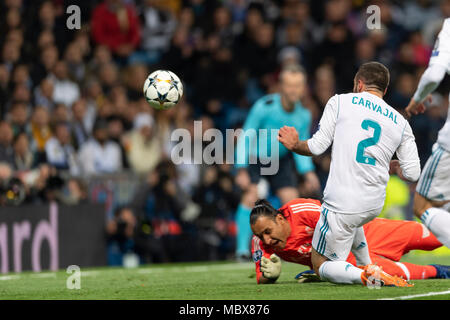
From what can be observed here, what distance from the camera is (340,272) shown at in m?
6.52

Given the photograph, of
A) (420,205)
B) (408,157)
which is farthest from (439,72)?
(420,205)

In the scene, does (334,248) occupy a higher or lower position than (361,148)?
lower

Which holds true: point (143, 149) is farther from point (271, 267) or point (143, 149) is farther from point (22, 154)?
point (271, 267)

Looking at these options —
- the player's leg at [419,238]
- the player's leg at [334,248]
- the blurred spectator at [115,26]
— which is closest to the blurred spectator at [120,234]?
the blurred spectator at [115,26]

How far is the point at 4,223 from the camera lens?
11039 mm

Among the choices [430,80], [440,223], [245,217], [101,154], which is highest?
[430,80]

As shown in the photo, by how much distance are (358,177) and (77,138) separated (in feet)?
25.9

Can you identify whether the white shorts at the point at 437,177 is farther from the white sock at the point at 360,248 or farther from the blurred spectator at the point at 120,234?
the blurred spectator at the point at 120,234

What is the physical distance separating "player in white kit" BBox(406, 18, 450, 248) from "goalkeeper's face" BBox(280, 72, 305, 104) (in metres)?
3.97

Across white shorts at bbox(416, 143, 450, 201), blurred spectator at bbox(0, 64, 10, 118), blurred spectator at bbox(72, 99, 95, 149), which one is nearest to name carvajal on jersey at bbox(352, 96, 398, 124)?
white shorts at bbox(416, 143, 450, 201)

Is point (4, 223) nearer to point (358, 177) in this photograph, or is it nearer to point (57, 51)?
point (57, 51)

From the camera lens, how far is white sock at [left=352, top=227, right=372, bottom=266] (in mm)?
6949

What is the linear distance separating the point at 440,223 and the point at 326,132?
108 centimetres

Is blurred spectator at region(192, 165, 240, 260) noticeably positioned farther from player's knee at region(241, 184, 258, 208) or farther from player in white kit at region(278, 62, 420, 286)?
player in white kit at region(278, 62, 420, 286)
